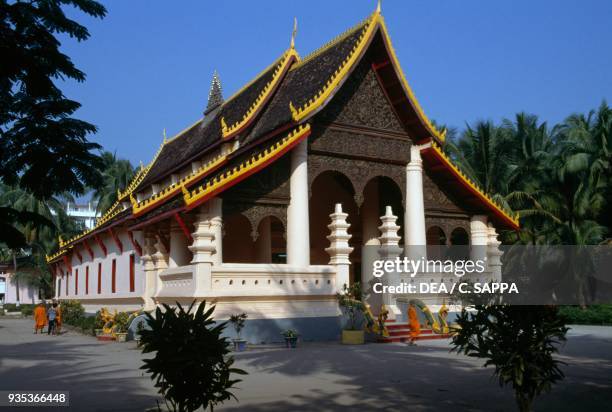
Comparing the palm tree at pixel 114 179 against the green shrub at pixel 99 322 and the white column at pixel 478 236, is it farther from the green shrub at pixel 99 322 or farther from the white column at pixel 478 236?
the white column at pixel 478 236

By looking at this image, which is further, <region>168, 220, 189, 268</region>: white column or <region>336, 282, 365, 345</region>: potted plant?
<region>168, 220, 189, 268</region>: white column

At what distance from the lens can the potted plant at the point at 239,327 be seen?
46.4 feet

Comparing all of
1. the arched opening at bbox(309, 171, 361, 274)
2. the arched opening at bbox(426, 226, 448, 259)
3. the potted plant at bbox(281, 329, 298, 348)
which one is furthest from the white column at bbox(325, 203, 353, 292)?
the arched opening at bbox(426, 226, 448, 259)

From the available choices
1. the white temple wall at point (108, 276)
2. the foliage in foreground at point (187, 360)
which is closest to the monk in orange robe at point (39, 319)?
the white temple wall at point (108, 276)

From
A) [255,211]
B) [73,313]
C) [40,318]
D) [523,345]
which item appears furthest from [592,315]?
[40,318]

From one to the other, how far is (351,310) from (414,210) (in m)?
4.32

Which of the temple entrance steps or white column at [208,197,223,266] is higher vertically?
white column at [208,197,223,266]

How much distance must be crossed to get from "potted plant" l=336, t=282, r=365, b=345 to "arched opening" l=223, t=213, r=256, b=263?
20.0ft

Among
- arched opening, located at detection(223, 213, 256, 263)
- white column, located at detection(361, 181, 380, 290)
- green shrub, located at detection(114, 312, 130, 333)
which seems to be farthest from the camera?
arched opening, located at detection(223, 213, 256, 263)

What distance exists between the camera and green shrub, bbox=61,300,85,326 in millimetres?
24725

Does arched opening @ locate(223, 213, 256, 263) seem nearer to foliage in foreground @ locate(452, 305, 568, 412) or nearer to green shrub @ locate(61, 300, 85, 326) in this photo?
green shrub @ locate(61, 300, 85, 326)

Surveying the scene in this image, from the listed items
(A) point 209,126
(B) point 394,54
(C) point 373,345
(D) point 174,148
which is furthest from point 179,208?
(D) point 174,148

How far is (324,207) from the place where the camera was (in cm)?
2358

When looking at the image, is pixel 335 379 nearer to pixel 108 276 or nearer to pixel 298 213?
pixel 298 213
